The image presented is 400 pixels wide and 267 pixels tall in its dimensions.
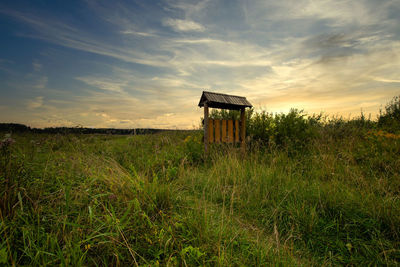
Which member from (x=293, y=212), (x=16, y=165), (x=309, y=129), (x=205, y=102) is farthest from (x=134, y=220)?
(x=309, y=129)

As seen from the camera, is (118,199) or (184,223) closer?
(184,223)

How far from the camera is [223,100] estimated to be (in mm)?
7344

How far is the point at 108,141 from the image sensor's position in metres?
8.05

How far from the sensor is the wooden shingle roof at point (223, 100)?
7.16 meters

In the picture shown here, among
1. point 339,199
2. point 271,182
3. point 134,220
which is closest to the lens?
point 134,220

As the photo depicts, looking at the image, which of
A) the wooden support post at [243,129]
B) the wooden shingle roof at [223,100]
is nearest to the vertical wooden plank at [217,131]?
the wooden shingle roof at [223,100]

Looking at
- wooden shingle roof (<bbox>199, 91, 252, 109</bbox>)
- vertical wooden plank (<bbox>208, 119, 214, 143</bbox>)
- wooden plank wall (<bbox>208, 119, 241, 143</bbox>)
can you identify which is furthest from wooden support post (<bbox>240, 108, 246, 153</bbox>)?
vertical wooden plank (<bbox>208, 119, 214, 143</bbox>)

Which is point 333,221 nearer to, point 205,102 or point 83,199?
point 83,199

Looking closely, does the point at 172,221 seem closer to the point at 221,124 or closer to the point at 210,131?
the point at 210,131

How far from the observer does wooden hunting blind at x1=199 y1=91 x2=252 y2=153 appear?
718 cm

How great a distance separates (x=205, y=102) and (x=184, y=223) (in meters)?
5.37

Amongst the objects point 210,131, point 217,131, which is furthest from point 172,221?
point 217,131

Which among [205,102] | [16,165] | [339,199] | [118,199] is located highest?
[205,102]

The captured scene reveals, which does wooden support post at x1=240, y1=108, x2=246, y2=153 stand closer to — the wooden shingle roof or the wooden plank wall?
the wooden plank wall
